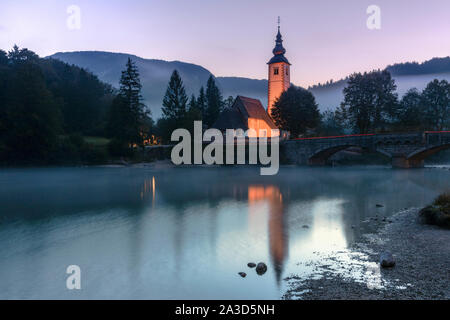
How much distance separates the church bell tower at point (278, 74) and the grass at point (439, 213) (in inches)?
2971

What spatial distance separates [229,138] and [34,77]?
4102 centimetres

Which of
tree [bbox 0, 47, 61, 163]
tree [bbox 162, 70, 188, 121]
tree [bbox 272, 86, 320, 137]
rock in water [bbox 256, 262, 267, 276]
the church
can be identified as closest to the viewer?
rock in water [bbox 256, 262, 267, 276]

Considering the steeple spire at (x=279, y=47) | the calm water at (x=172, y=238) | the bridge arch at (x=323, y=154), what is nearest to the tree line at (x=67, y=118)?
the bridge arch at (x=323, y=154)

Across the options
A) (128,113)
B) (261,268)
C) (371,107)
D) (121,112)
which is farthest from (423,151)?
(121,112)

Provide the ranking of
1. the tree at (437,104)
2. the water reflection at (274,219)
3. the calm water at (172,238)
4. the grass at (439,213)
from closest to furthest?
the calm water at (172,238) → the water reflection at (274,219) → the grass at (439,213) → the tree at (437,104)

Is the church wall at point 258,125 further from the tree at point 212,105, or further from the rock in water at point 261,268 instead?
the rock in water at point 261,268

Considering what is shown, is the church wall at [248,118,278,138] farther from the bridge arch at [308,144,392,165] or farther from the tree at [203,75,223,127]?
the tree at [203,75,223,127]

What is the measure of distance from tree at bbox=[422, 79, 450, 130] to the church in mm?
36185

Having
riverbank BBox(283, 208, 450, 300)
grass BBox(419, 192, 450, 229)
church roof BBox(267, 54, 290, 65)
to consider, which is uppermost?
church roof BBox(267, 54, 290, 65)

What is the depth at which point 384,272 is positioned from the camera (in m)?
9.02

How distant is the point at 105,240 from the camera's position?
566 inches

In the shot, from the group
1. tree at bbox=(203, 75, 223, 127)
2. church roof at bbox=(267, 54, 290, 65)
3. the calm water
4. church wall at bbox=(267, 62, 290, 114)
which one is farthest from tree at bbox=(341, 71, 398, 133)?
the calm water

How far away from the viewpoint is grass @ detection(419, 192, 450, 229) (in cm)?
1377

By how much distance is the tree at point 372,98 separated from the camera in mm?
68875
